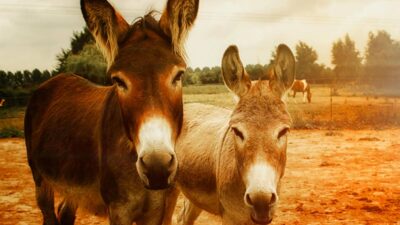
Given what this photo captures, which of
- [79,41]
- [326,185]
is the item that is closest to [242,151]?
[326,185]

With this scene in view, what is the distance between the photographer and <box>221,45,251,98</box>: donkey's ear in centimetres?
339

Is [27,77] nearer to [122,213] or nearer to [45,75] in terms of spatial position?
[45,75]

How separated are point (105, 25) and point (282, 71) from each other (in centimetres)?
157

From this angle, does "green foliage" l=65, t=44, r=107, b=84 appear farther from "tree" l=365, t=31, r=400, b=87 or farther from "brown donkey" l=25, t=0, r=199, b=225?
"tree" l=365, t=31, r=400, b=87

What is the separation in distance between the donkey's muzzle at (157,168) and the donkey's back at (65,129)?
3.48 feet

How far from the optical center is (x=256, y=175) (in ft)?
8.90

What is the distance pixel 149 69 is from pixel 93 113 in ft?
4.34

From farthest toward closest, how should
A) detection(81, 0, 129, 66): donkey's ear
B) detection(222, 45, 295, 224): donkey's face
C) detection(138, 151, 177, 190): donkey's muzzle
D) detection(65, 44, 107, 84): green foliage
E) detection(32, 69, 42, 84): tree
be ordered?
1. detection(32, 69, 42, 84): tree
2. detection(65, 44, 107, 84): green foliage
3. detection(222, 45, 295, 224): donkey's face
4. detection(81, 0, 129, 66): donkey's ear
5. detection(138, 151, 177, 190): donkey's muzzle

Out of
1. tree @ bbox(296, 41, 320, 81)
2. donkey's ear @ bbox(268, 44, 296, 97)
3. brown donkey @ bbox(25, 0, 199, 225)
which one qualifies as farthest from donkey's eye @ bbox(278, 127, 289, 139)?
tree @ bbox(296, 41, 320, 81)

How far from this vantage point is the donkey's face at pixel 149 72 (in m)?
2.15

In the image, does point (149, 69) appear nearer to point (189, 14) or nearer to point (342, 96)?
point (189, 14)

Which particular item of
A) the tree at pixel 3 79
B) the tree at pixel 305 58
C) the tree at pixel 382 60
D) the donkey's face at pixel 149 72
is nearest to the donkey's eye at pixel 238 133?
the donkey's face at pixel 149 72

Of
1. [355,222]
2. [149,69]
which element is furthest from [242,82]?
[355,222]

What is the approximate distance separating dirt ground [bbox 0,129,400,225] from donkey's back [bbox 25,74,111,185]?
243 centimetres
